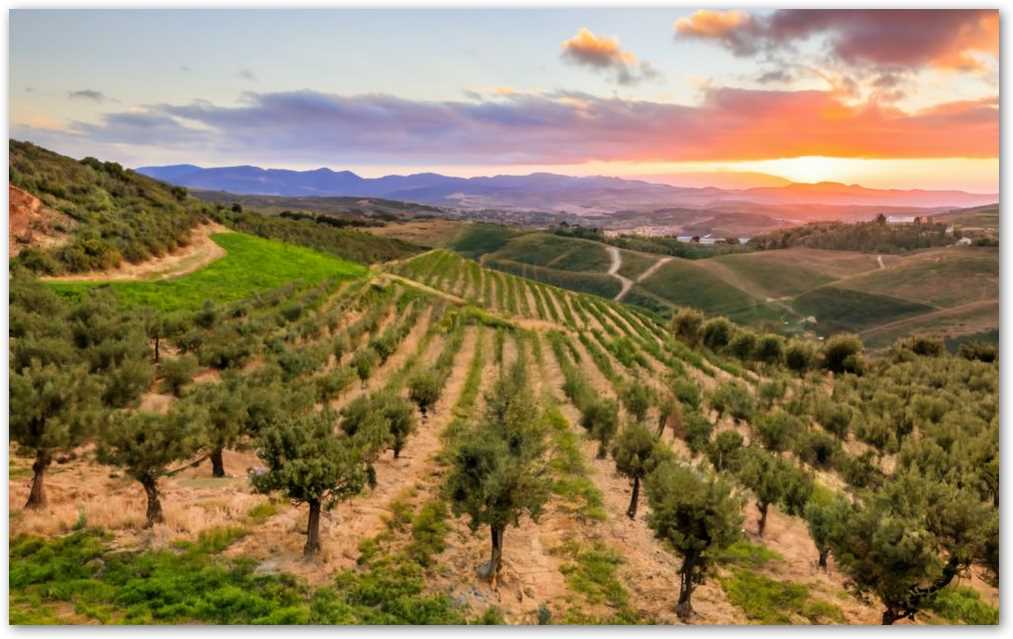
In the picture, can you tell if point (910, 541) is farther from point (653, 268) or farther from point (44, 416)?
point (653, 268)

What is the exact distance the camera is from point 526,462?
651 inches

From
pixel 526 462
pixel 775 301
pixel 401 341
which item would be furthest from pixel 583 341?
pixel 775 301

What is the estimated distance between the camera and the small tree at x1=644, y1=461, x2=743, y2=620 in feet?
47.1

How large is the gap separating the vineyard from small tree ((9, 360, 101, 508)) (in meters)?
0.07

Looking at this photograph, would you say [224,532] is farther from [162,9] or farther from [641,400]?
[641,400]

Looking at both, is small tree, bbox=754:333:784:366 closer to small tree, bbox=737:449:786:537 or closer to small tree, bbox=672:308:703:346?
small tree, bbox=672:308:703:346

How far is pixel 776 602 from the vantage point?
1628 cm

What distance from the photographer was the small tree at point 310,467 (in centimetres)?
1580

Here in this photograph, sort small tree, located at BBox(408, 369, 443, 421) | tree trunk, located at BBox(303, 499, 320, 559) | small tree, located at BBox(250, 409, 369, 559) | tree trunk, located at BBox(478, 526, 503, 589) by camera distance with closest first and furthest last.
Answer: tree trunk, located at BBox(478, 526, 503, 589) < small tree, located at BBox(250, 409, 369, 559) < tree trunk, located at BBox(303, 499, 320, 559) < small tree, located at BBox(408, 369, 443, 421)

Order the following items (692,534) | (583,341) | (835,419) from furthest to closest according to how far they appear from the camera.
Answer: (583,341), (835,419), (692,534)

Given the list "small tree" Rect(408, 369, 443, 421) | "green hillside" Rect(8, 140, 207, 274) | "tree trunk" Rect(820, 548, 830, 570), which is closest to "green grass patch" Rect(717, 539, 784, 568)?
"tree trunk" Rect(820, 548, 830, 570)

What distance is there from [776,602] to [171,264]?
61445mm

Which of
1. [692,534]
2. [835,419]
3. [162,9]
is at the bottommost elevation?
[835,419]

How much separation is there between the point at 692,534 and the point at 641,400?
1927 cm
